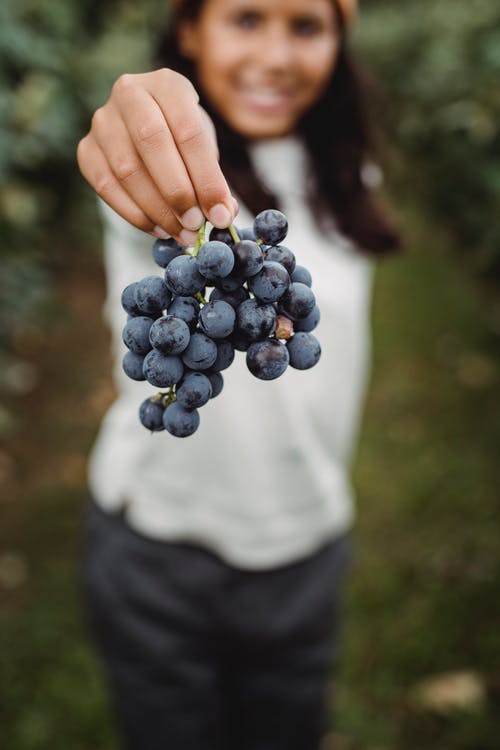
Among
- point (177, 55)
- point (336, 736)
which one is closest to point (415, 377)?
point (336, 736)

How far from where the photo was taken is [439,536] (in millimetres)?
3486

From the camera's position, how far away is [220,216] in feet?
2.33

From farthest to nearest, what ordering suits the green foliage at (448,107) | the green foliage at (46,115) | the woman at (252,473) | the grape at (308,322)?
the green foliage at (448,107) → the green foliage at (46,115) → the woman at (252,473) → the grape at (308,322)

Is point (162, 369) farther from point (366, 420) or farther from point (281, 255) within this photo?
point (366, 420)

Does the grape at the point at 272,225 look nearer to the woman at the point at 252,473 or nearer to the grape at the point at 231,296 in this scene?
the grape at the point at 231,296

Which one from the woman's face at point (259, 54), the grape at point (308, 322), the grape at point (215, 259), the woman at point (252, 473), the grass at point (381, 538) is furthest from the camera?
the grass at point (381, 538)

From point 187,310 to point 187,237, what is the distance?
0.30ft

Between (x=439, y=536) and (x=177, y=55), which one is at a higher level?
(x=177, y=55)

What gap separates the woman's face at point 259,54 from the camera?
4.97ft

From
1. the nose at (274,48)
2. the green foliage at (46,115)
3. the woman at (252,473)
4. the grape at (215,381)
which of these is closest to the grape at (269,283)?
the grape at (215,381)

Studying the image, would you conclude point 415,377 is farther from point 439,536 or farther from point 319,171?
point 319,171

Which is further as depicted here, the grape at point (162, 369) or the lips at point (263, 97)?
the lips at point (263, 97)

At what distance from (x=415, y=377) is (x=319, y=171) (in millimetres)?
2978

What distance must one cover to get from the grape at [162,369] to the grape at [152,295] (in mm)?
50
